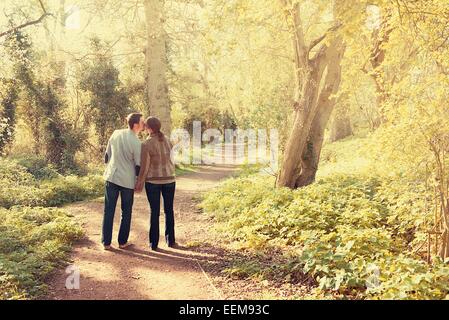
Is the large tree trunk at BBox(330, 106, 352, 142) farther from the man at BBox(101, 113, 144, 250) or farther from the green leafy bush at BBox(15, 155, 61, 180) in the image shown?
the man at BBox(101, 113, 144, 250)

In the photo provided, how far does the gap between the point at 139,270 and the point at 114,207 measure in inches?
51.8

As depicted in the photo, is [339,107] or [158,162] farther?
[339,107]

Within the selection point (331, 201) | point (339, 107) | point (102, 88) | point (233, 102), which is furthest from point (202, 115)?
point (331, 201)

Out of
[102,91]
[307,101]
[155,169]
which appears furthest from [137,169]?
[102,91]

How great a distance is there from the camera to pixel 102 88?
688 inches

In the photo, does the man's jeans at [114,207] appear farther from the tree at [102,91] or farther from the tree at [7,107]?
the tree at [102,91]

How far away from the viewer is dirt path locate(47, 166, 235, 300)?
5340 mm

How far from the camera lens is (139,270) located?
6164mm

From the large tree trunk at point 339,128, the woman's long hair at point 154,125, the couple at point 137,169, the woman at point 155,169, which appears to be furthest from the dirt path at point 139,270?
the large tree trunk at point 339,128

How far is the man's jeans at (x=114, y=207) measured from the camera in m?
6.95

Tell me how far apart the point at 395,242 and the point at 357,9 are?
363cm

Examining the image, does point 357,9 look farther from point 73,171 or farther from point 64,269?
point 73,171

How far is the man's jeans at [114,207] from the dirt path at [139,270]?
0.83 ft

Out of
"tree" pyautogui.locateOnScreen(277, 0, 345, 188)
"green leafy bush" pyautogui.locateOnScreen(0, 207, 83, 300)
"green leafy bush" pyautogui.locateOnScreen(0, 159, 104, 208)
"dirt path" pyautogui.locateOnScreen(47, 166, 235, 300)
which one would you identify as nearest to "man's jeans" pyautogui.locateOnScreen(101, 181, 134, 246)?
"dirt path" pyautogui.locateOnScreen(47, 166, 235, 300)
